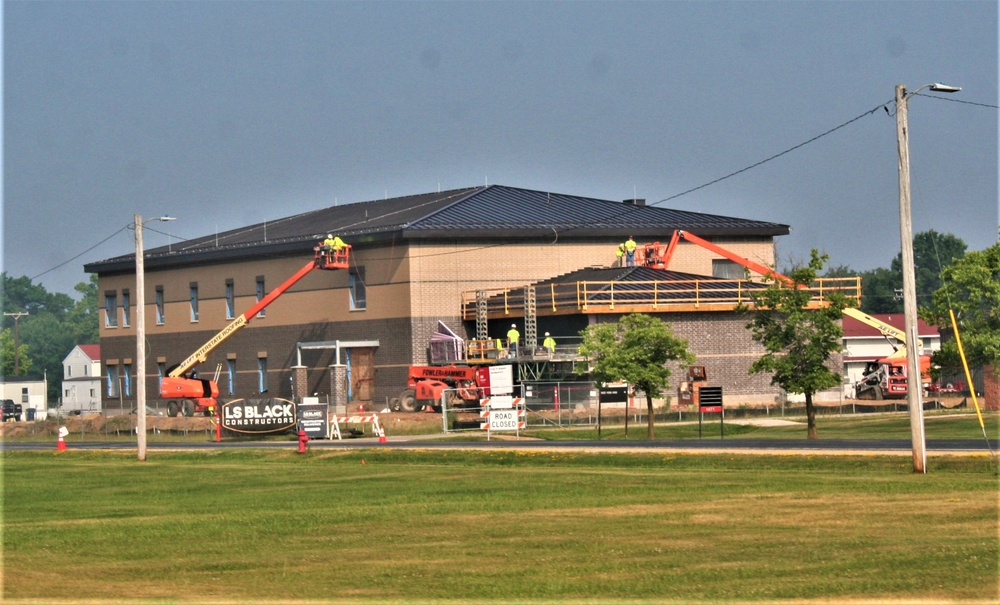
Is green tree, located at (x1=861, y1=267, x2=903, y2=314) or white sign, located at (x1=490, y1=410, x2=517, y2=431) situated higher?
green tree, located at (x1=861, y1=267, x2=903, y2=314)

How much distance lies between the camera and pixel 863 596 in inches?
566

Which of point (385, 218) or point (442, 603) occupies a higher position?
point (385, 218)

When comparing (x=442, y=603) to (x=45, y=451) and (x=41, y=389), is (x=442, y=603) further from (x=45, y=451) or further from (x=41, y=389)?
(x=41, y=389)

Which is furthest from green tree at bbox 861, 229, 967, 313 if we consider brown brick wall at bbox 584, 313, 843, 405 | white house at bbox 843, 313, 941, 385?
brown brick wall at bbox 584, 313, 843, 405

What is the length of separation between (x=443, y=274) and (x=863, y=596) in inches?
2354

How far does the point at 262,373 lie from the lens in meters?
80.2

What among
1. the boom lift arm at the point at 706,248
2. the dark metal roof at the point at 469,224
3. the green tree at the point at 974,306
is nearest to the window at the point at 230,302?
the dark metal roof at the point at 469,224

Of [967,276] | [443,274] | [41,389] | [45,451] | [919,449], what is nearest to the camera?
[919,449]

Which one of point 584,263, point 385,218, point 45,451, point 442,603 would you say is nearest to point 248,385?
point 385,218

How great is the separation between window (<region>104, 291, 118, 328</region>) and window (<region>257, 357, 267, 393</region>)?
16.0 meters

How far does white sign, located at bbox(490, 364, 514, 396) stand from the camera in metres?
53.1

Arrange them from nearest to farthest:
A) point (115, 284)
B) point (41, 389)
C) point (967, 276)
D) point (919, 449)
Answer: point (919, 449)
point (967, 276)
point (115, 284)
point (41, 389)

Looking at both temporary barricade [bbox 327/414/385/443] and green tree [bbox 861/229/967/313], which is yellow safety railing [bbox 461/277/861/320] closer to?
temporary barricade [bbox 327/414/385/443]

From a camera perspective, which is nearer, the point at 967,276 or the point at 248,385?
the point at 967,276
